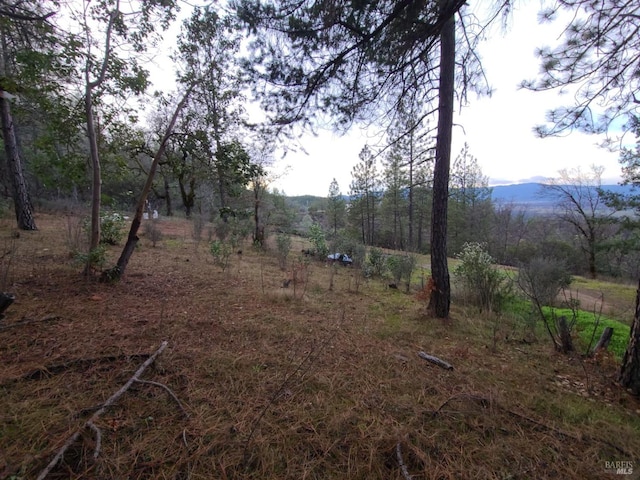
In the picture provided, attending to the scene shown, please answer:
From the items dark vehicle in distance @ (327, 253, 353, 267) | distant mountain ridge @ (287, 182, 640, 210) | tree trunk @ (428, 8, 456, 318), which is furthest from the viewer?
distant mountain ridge @ (287, 182, 640, 210)

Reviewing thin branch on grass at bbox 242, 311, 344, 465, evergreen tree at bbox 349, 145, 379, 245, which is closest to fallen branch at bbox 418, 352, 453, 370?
thin branch on grass at bbox 242, 311, 344, 465

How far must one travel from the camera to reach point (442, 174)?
A: 145 inches

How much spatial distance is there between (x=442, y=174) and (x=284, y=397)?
134 inches

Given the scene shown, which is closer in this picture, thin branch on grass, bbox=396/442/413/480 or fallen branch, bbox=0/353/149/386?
thin branch on grass, bbox=396/442/413/480

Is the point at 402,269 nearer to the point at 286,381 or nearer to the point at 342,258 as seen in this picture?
the point at 342,258

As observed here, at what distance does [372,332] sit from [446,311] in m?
1.38

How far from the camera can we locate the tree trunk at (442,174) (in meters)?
3.48

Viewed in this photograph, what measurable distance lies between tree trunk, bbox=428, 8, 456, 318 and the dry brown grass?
57cm

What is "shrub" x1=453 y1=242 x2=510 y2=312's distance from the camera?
16.6 feet

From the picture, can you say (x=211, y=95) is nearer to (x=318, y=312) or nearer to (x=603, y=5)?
(x=318, y=312)

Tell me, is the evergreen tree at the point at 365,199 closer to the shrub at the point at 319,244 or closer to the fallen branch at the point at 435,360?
the shrub at the point at 319,244

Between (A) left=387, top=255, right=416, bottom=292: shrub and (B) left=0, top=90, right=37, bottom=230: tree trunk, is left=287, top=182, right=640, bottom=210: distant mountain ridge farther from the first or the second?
(B) left=0, top=90, right=37, bottom=230: tree trunk

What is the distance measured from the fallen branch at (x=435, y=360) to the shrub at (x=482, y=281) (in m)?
3.01

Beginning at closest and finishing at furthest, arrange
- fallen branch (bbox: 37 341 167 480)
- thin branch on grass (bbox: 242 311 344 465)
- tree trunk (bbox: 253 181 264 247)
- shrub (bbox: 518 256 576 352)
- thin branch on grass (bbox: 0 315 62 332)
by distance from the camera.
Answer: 1. fallen branch (bbox: 37 341 167 480)
2. thin branch on grass (bbox: 242 311 344 465)
3. thin branch on grass (bbox: 0 315 62 332)
4. shrub (bbox: 518 256 576 352)
5. tree trunk (bbox: 253 181 264 247)
